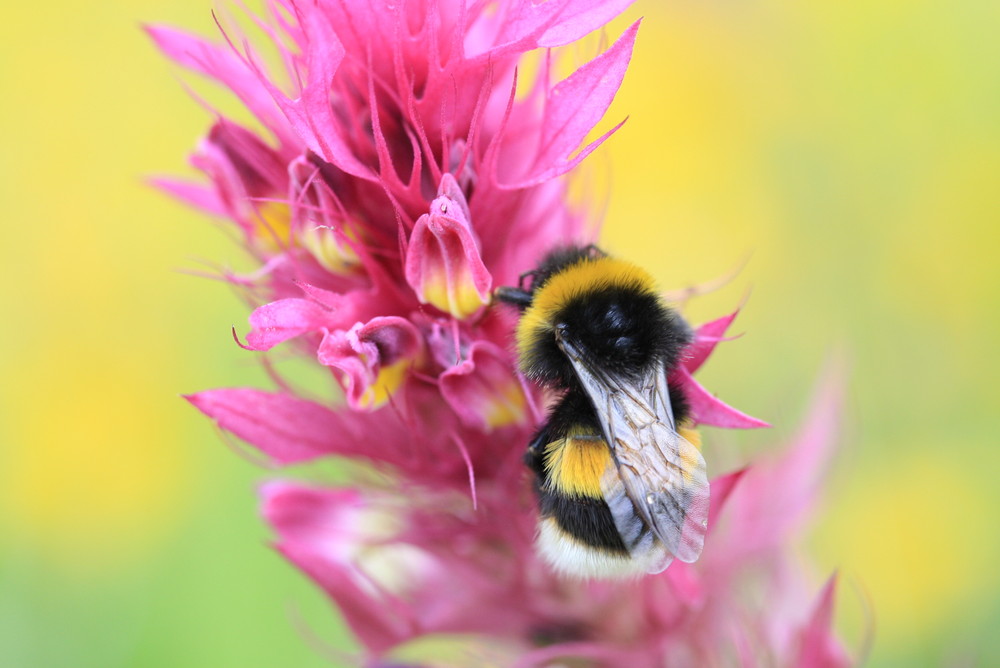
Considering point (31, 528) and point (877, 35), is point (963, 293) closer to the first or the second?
point (877, 35)

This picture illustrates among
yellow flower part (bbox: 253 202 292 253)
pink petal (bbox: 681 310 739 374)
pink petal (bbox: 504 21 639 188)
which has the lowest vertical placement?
yellow flower part (bbox: 253 202 292 253)

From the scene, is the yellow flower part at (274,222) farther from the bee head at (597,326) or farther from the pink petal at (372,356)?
the bee head at (597,326)

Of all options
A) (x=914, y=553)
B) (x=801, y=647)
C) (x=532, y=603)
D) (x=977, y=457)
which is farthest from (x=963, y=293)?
(x=532, y=603)

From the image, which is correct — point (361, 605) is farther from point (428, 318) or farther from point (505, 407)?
point (428, 318)

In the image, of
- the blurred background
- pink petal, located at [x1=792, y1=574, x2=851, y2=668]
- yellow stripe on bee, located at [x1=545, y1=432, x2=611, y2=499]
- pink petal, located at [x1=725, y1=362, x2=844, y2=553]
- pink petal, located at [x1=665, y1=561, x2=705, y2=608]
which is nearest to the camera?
yellow stripe on bee, located at [x1=545, y1=432, x2=611, y2=499]

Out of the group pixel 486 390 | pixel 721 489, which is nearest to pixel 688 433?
pixel 721 489

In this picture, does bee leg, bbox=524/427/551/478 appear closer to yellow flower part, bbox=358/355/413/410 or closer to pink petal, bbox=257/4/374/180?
yellow flower part, bbox=358/355/413/410

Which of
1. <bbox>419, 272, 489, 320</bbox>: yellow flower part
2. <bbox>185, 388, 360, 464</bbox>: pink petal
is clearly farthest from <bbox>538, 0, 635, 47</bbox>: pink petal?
<bbox>185, 388, 360, 464</bbox>: pink petal
